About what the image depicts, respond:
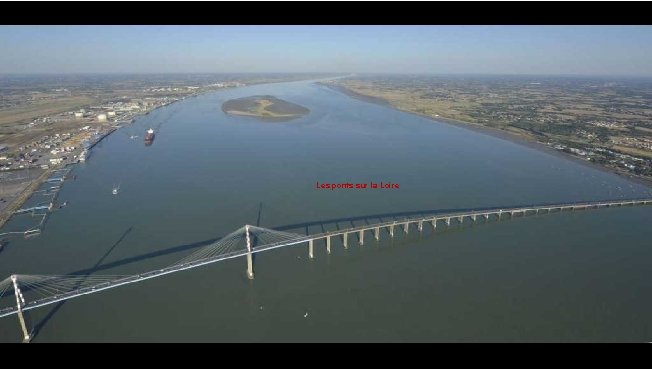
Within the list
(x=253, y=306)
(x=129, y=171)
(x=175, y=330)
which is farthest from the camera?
(x=129, y=171)

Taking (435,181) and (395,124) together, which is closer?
(435,181)

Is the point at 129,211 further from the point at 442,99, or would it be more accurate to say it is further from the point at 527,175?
the point at 442,99

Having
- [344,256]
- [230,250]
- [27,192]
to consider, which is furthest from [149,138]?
[344,256]

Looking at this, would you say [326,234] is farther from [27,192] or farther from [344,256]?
[27,192]

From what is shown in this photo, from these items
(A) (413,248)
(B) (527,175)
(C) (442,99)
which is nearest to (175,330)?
(A) (413,248)

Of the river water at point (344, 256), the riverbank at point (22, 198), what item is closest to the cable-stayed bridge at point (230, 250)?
the river water at point (344, 256)

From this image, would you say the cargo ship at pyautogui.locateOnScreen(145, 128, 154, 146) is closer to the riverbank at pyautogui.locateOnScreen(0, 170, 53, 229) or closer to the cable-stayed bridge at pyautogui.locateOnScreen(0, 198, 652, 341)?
the riverbank at pyautogui.locateOnScreen(0, 170, 53, 229)
